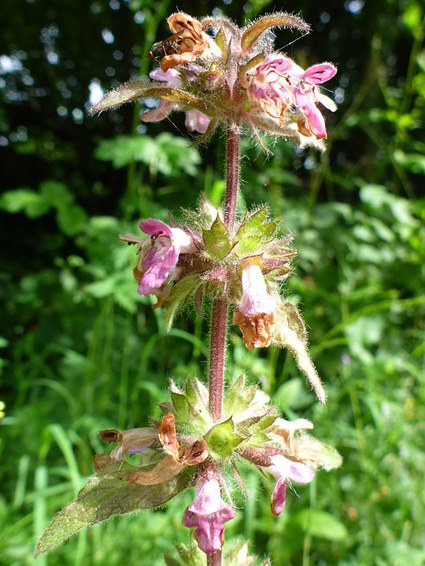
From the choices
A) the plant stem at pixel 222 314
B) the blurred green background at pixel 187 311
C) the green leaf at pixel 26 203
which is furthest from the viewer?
the green leaf at pixel 26 203

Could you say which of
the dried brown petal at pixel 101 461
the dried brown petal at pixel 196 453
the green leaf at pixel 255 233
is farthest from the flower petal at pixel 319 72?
the dried brown petal at pixel 101 461

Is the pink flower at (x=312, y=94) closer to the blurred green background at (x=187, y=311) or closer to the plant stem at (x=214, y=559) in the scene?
the blurred green background at (x=187, y=311)

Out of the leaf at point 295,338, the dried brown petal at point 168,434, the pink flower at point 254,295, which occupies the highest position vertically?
the pink flower at point 254,295

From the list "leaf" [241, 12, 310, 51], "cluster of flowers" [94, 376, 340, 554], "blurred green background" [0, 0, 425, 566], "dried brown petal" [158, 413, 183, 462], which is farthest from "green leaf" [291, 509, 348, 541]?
"leaf" [241, 12, 310, 51]

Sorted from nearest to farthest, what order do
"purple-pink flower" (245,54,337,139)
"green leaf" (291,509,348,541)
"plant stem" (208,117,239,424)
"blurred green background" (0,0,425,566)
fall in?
"purple-pink flower" (245,54,337,139) → "plant stem" (208,117,239,424) → "green leaf" (291,509,348,541) → "blurred green background" (0,0,425,566)

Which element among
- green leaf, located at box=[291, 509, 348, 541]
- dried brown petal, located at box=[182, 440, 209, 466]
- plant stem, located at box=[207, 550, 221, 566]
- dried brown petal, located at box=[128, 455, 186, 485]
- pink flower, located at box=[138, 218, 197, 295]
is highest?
pink flower, located at box=[138, 218, 197, 295]

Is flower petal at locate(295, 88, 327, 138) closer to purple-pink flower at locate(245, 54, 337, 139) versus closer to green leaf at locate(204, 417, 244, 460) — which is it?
purple-pink flower at locate(245, 54, 337, 139)

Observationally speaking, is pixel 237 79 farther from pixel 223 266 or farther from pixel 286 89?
pixel 223 266
